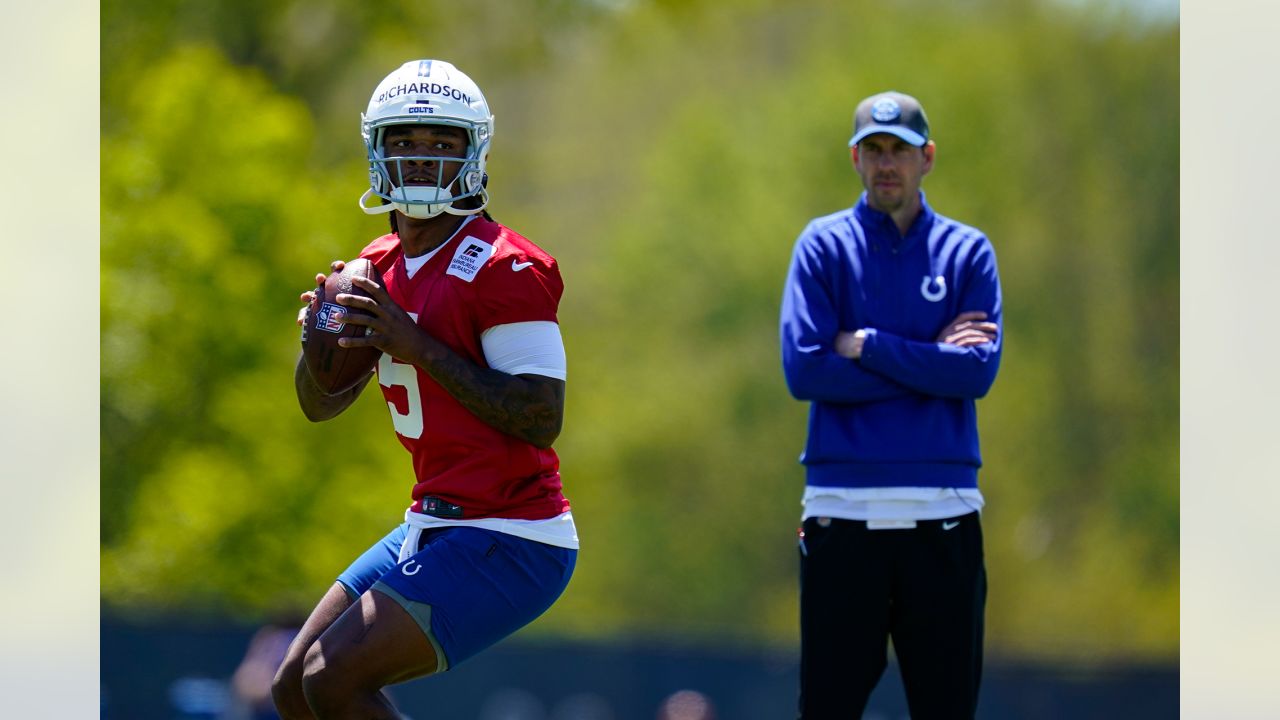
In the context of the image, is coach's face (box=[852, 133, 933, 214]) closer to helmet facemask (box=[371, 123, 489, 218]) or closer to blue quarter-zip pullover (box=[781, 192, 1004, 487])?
blue quarter-zip pullover (box=[781, 192, 1004, 487])

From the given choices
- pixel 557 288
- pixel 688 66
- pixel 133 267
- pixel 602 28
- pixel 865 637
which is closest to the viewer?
pixel 557 288

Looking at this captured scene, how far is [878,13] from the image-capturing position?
20703 mm

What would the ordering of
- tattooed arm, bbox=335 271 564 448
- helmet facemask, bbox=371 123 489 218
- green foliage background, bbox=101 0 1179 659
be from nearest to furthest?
1. tattooed arm, bbox=335 271 564 448
2. helmet facemask, bbox=371 123 489 218
3. green foliage background, bbox=101 0 1179 659

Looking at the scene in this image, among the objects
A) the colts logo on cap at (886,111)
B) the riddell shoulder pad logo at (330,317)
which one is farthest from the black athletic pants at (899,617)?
the riddell shoulder pad logo at (330,317)

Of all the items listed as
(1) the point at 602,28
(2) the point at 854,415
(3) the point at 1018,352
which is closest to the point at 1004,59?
(3) the point at 1018,352

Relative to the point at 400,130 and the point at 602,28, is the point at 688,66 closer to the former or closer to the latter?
the point at 602,28

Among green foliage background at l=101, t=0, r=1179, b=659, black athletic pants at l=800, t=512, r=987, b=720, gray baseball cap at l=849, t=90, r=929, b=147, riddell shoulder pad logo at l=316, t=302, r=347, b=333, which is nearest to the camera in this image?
riddell shoulder pad logo at l=316, t=302, r=347, b=333

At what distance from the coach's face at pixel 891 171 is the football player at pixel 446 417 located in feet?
4.91

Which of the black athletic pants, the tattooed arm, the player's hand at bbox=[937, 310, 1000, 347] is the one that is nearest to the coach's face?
the player's hand at bbox=[937, 310, 1000, 347]

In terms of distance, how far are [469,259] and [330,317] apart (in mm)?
388

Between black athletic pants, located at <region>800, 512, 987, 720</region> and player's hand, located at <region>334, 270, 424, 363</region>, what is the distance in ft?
5.50

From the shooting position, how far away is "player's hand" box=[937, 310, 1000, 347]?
5000 millimetres

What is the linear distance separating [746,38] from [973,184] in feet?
15.0

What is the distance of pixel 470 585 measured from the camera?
3.76 meters
